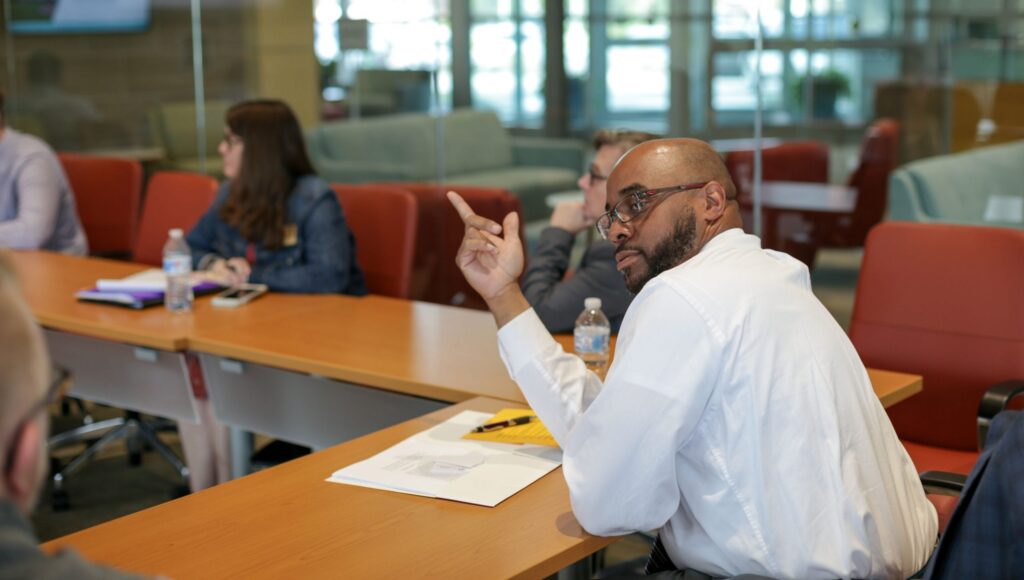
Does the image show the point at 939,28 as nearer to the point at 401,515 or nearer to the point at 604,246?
the point at 604,246

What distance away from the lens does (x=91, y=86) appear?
712 cm

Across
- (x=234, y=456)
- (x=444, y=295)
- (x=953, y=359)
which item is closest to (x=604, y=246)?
(x=953, y=359)

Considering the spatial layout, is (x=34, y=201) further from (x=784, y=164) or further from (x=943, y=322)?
(x=943, y=322)

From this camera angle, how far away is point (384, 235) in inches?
175

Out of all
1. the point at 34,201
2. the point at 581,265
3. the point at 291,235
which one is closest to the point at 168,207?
the point at 34,201

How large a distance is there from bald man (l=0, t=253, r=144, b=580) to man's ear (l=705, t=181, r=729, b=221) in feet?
4.12

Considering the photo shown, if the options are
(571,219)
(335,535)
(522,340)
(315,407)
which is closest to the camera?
(335,535)

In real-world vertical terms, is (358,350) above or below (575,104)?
below

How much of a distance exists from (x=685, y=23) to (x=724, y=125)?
45cm

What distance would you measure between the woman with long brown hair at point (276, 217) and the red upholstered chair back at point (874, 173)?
6.63 feet

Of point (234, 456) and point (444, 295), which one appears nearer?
point (234, 456)

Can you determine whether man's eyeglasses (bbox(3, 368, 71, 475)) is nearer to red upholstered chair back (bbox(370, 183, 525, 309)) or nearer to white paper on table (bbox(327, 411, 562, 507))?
white paper on table (bbox(327, 411, 562, 507))

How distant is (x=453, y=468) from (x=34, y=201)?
11.4 feet

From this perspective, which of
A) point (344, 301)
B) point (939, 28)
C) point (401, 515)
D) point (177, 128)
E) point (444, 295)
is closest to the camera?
point (401, 515)
